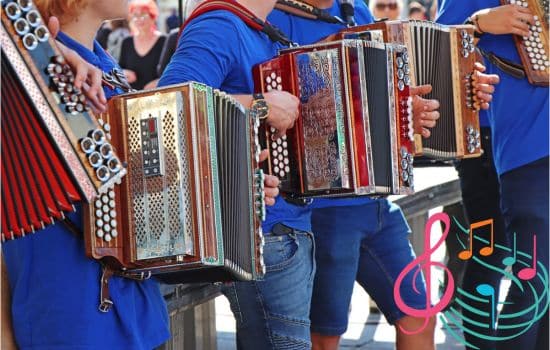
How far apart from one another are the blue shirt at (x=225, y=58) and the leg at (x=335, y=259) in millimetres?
471

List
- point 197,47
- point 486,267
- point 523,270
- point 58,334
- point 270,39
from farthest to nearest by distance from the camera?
point 486,267, point 523,270, point 270,39, point 197,47, point 58,334

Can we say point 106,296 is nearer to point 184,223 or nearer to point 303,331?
point 184,223

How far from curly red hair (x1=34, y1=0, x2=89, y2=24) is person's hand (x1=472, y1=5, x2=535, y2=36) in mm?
2139

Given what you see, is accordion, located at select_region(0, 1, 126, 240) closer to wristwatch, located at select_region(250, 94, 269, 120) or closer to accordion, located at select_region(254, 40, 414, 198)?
wristwatch, located at select_region(250, 94, 269, 120)

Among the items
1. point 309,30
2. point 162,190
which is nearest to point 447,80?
point 309,30

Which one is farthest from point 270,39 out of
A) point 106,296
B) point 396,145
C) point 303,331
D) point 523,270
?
point 523,270

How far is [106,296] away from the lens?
2650mm

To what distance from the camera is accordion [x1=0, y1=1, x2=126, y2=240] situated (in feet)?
7.70

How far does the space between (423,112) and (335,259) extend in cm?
58

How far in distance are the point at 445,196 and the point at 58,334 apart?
11.6 ft

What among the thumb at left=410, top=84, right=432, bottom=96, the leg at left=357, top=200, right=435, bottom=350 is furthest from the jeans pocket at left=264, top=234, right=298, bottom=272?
the thumb at left=410, top=84, right=432, bottom=96

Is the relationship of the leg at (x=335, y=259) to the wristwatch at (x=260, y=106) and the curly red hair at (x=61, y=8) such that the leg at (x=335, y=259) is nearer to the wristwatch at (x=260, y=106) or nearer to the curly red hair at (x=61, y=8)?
the wristwatch at (x=260, y=106)

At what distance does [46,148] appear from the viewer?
238 centimetres

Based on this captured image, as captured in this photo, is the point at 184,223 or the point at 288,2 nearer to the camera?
the point at 184,223
